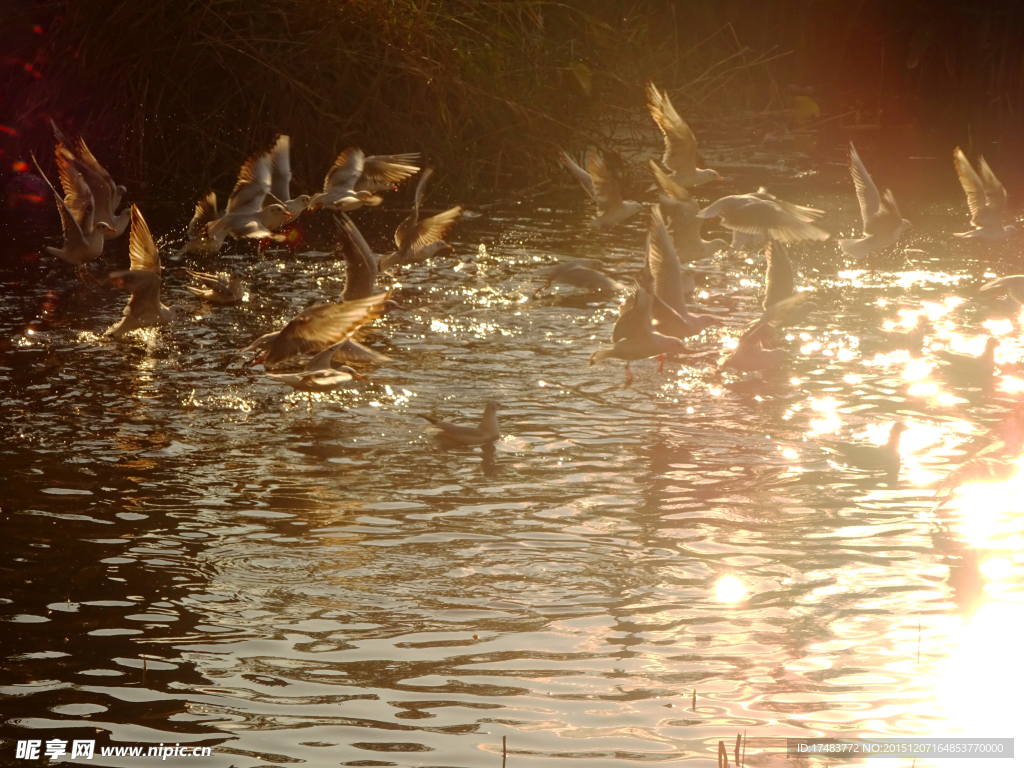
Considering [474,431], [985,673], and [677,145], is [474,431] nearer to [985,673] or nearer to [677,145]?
[985,673]

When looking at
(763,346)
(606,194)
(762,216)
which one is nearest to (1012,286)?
(762,216)

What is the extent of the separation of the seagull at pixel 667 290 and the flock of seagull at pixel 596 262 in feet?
0.04

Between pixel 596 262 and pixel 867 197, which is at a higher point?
pixel 867 197

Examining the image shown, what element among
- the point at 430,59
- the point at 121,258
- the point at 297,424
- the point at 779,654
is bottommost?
the point at 779,654

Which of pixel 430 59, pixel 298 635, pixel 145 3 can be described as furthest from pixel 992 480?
pixel 145 3

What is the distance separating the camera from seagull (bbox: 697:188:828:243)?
13.1 m

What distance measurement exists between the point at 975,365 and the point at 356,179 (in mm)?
7334

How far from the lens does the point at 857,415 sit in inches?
412

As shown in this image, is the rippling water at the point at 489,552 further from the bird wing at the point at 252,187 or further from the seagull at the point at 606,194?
the seagull at the point at 606,194

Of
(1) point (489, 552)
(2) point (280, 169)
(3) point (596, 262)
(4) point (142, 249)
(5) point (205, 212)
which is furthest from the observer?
(2) point (280, 169)

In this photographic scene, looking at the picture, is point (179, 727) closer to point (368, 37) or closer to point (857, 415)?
point (857, 415)

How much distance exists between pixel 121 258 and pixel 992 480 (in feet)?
35.9

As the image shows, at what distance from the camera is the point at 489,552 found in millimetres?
7551

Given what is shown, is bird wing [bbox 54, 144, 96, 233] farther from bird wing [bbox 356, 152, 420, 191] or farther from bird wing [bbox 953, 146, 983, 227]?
bird wing [bbox 953, 146, 983, 227]
